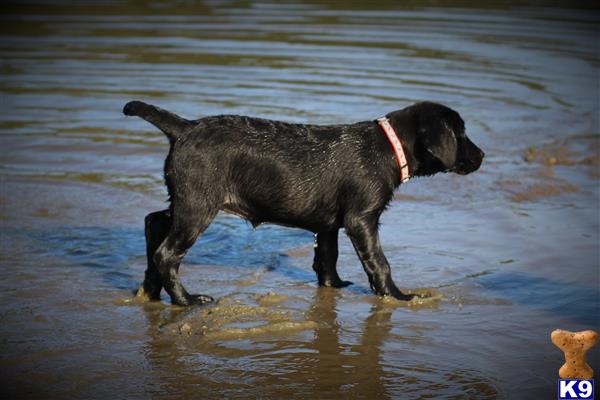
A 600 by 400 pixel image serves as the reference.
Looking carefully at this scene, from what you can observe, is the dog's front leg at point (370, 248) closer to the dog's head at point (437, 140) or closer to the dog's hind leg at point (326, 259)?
the dog's hind leg at point (326, 259)

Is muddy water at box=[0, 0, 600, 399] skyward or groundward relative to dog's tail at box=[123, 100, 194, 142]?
groundward

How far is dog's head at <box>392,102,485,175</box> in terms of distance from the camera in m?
6.64

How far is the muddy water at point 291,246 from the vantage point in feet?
18.5

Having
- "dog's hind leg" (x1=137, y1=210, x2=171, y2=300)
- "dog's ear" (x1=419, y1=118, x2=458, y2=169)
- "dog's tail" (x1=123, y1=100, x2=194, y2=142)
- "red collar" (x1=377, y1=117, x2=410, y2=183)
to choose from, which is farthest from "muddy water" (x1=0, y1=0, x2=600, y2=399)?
"dog's tail" (x1=123, y1=100, x2=194, y2=142)

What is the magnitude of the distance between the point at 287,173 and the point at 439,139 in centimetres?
115

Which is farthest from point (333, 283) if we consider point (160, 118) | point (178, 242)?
point (160, 118)

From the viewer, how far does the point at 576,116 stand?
42.6 feet

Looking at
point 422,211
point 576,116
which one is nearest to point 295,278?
point 422,211

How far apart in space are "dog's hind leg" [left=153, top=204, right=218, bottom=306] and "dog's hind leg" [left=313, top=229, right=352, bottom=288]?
1.04 meters

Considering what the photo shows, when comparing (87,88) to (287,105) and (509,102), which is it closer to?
(287,105)

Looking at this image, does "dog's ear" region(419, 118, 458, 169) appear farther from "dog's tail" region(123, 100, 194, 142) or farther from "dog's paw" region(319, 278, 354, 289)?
"dog's tail" region(123, 100, 194, 142)

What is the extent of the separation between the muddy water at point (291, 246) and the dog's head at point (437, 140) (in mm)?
1005

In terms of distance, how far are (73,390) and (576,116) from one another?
9679 mm

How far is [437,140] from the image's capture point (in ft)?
21.8
